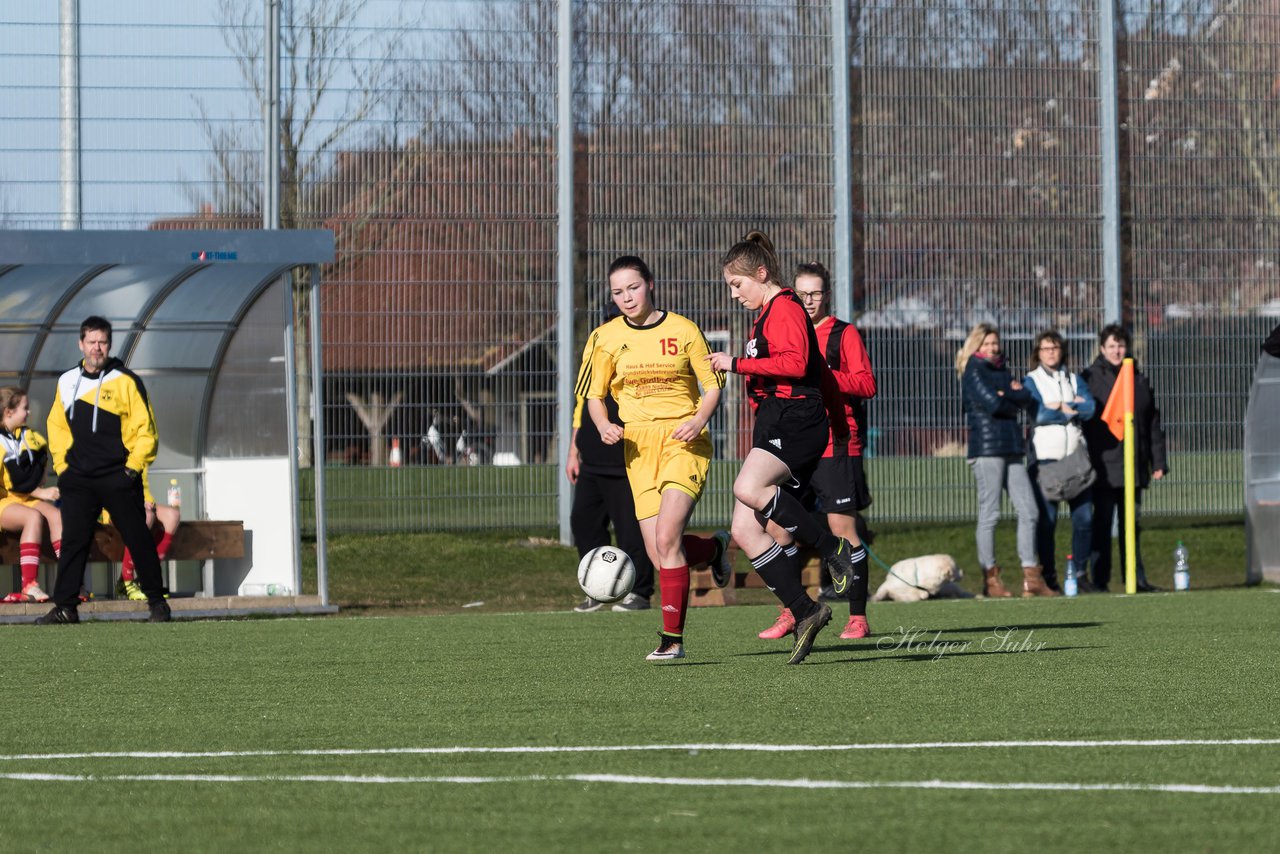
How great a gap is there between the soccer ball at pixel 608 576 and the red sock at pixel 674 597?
1.26 ft

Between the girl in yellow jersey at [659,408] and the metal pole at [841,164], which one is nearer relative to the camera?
the girl in yellow jersey at [659,408]

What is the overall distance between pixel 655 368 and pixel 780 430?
0.76 m

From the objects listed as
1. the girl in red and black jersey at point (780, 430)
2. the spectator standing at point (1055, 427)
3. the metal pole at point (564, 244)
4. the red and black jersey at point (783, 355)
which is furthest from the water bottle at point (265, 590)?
the red and black jersey at point (783, 355)

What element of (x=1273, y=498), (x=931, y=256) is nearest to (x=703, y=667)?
(x=1273, y=498)

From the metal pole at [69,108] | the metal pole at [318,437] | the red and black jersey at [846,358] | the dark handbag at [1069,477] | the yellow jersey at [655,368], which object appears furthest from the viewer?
the metal pole at [69,108]

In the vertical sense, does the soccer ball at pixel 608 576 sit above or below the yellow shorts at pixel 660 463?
below

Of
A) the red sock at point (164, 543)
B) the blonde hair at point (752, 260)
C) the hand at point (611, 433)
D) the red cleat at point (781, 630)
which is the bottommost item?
the red cleat at point (781, 630)

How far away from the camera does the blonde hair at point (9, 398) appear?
45.5 feet

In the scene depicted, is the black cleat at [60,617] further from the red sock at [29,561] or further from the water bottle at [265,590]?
the water bottle at [265,590]

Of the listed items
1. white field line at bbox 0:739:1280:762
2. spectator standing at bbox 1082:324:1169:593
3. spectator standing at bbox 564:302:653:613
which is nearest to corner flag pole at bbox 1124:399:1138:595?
spectator standing at bbox 1082:324:1169:593

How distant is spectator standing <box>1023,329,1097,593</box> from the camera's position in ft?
49.4

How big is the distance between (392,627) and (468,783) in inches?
272

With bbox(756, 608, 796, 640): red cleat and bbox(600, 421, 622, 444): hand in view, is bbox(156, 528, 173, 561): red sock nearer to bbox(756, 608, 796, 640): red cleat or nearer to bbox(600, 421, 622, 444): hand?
bbox(756, 608, 796, 640): red cleat

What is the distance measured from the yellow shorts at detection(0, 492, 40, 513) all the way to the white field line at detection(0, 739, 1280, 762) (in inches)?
330
